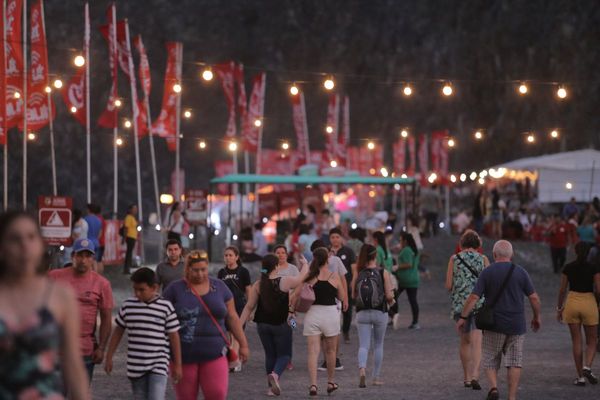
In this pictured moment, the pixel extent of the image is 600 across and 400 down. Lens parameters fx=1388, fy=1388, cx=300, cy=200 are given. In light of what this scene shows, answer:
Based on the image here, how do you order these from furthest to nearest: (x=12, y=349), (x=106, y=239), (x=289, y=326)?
1. (x=106, y=239)
2. (x=289, y=326)
3. (x=12, y=349)

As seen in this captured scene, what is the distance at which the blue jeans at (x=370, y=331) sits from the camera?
47.1 feet

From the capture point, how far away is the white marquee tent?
45.9 m

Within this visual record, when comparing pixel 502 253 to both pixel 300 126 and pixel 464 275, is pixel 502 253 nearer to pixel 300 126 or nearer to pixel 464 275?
pixel 464 275

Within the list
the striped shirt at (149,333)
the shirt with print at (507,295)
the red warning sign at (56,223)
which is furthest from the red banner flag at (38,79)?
the striped shirt at (149,333)

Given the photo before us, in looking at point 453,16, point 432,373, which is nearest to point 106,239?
point 432,373

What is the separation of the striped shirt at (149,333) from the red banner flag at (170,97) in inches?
1031

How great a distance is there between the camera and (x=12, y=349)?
510 centimetres

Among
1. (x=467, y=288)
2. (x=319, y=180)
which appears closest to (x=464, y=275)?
(x=467, y=288)

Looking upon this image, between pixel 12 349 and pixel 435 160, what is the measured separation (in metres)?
61.3

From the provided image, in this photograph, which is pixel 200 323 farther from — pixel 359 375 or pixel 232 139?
pixel 232 139

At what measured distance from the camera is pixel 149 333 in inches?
364

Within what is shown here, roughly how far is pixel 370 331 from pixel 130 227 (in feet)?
62.6

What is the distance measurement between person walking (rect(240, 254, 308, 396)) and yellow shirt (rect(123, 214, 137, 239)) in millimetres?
19580

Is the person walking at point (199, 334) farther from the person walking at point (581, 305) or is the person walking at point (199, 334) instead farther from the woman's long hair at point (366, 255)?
the person walking at point (581, 305)
